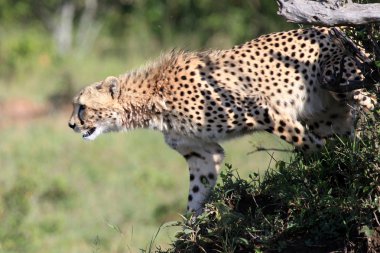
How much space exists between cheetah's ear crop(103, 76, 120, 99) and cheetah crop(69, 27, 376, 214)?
48 mm

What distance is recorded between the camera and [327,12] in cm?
360

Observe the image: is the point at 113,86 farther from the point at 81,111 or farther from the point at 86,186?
the point at 86,186

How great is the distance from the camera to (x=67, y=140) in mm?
10750

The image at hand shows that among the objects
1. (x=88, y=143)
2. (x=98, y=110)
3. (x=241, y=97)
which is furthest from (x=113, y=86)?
(x=88, y=143)

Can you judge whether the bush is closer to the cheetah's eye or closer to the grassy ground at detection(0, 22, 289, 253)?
the cheetah's eye

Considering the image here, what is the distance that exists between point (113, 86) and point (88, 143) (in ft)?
16.5

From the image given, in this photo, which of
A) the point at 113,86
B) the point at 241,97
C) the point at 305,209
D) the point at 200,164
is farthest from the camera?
the point at 113,86

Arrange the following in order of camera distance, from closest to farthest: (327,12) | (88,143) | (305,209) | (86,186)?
(327,12) < (305,209) < (86,186) < (88,143)

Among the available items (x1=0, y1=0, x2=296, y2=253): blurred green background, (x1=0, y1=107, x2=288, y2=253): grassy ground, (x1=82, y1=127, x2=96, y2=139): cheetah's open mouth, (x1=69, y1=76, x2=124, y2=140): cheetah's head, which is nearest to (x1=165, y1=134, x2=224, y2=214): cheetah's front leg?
(x1=0, y1=0, x2=296, y2=253): blurred green background

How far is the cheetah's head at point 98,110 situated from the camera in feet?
18.5

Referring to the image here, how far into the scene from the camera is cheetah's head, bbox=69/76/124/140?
5.62 meters

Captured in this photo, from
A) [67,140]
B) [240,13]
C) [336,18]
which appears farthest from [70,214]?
[240,13]

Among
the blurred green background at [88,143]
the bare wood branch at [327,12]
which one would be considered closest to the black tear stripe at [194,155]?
the blurred green background at [88,143]

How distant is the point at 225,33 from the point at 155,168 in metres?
5.81
